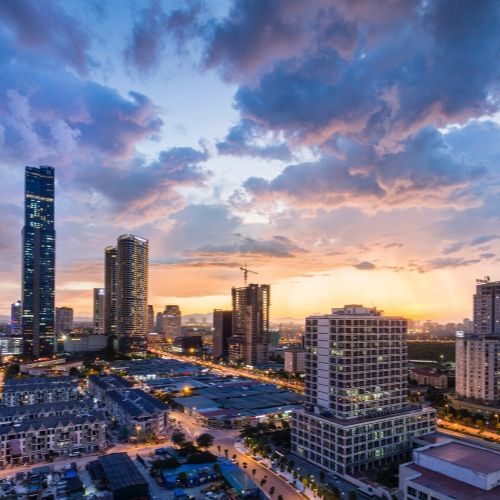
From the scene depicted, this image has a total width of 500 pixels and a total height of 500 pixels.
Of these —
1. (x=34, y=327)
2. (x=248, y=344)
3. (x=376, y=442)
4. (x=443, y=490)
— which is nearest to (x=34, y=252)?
(x=34, y=327)

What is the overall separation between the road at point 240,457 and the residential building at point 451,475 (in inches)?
500

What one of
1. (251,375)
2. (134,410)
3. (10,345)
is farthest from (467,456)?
(10,345)

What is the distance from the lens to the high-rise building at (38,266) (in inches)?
7106

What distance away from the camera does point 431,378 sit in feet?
376

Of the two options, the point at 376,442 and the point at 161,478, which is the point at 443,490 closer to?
the point at 376,442

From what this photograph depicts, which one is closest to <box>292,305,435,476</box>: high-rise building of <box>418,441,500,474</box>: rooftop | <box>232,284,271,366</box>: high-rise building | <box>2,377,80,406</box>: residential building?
<box>418,441,500,474</box>: rooftop

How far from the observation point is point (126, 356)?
186 metres

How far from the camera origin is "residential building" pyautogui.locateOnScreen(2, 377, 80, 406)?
92250mm

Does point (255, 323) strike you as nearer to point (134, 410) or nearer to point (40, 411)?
point (134, 410)

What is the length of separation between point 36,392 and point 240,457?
56.7 m

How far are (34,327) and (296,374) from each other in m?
115

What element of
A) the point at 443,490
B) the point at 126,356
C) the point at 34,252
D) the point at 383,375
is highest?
the point at 34,252

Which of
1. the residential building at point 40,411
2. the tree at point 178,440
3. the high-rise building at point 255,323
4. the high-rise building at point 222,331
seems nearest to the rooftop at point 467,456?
the tree at point 178,440

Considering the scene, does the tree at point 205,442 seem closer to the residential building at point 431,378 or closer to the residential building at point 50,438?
the residential building at point 50,438
